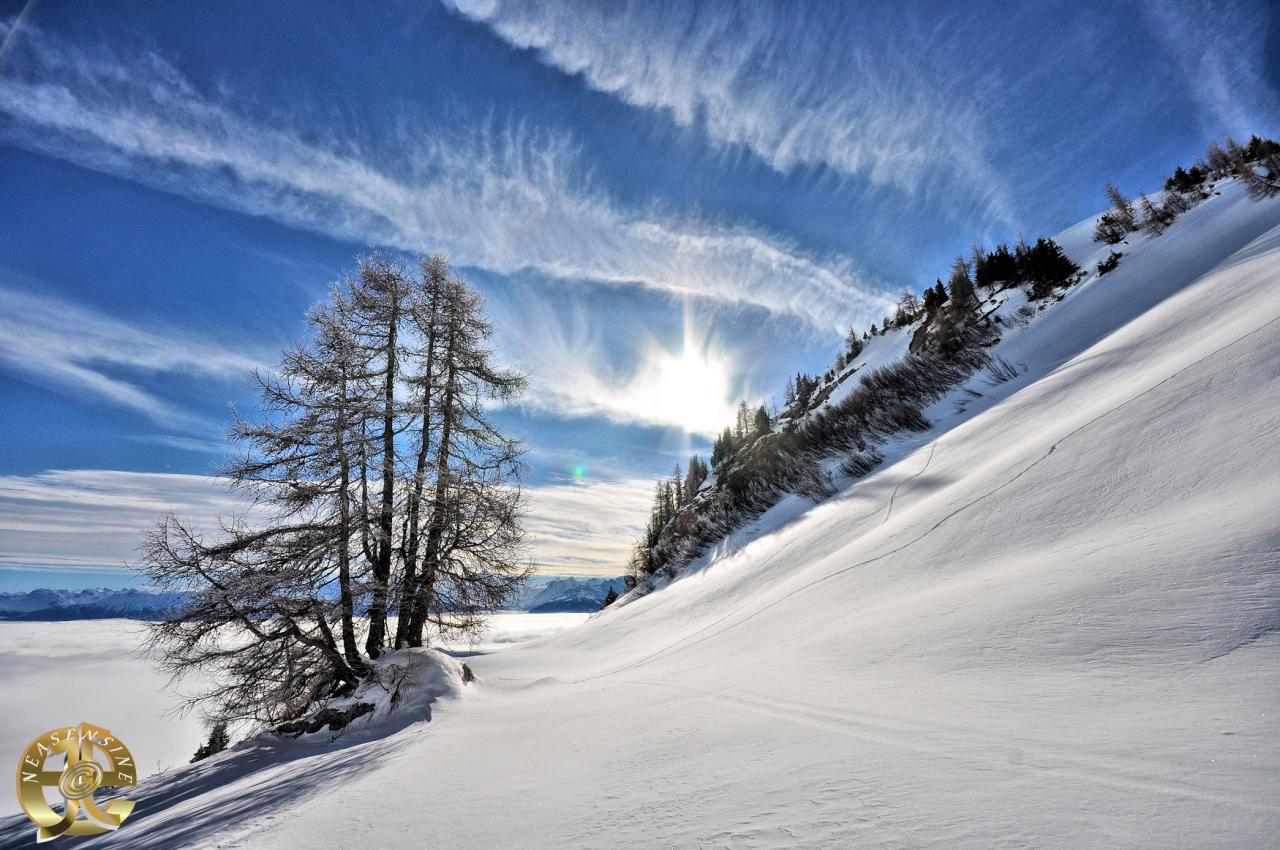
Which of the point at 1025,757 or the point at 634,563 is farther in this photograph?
the point at 634,563

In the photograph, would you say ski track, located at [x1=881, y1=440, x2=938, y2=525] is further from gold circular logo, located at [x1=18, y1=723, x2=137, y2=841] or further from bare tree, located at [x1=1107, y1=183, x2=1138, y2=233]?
bare tree, located at [x1=1107, y1=183, x2=1138, y2=233]

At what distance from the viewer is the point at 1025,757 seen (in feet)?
5.55

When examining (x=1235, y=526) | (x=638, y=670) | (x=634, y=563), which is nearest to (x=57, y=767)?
(x=638, y=670)

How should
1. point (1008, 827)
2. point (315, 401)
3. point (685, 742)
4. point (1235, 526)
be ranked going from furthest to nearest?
point (315, 401) < point (685, 742) < point (1235, 526) < point (1008, 827)

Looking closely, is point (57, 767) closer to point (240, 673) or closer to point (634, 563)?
point (240, 673)

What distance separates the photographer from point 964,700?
2.24 meters

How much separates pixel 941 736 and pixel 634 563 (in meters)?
34.5

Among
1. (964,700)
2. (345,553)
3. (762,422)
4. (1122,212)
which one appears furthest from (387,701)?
(762,422)

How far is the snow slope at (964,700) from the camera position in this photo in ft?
4.97

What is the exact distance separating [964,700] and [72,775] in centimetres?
686

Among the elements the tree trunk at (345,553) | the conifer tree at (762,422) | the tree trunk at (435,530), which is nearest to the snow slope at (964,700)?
the tree trunk at (345,553)

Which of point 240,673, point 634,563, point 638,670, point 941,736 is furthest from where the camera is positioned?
point 634,563

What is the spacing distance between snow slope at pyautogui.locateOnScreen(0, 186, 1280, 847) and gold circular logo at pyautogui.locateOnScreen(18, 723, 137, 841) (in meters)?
0.27

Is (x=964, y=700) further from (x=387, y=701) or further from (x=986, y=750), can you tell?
(x=387, y=701)
